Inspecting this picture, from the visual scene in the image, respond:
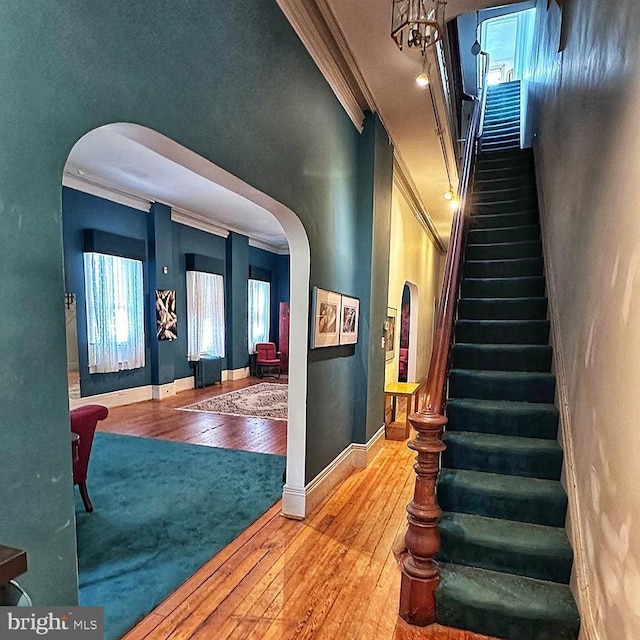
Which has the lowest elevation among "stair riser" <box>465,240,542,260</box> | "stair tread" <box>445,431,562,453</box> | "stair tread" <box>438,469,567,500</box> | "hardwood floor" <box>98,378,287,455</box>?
"hardwood floor" <box>98,378,287,455</box>

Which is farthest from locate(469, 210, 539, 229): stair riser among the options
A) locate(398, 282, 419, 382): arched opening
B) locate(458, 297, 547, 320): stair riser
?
locate(398, 282, 419, 382): arched opening

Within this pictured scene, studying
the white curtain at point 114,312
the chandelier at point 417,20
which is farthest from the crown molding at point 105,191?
the chandelier at point 417,20

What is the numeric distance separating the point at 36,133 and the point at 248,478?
10.9 feet

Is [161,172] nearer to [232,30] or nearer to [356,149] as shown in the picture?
[356,149]

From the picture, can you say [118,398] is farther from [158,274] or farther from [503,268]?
[503,268]

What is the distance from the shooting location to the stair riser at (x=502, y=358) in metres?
3.04

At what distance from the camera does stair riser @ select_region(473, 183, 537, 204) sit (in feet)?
15.5

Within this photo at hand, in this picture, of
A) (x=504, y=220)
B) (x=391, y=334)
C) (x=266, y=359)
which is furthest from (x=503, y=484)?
(x=266, y=359)

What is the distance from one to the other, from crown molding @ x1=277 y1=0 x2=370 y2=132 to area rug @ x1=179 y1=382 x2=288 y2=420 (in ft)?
13.9

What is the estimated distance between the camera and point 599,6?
6.81ft

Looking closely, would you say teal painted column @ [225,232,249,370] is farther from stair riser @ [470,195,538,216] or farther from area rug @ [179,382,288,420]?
stair riser @ [470,195,538,216]

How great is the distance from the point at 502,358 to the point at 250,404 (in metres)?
4.82

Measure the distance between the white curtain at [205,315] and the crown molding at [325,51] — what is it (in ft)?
17.4

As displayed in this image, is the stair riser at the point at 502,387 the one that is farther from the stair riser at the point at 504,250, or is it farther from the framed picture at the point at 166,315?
the framed picture at the point at 166,315
